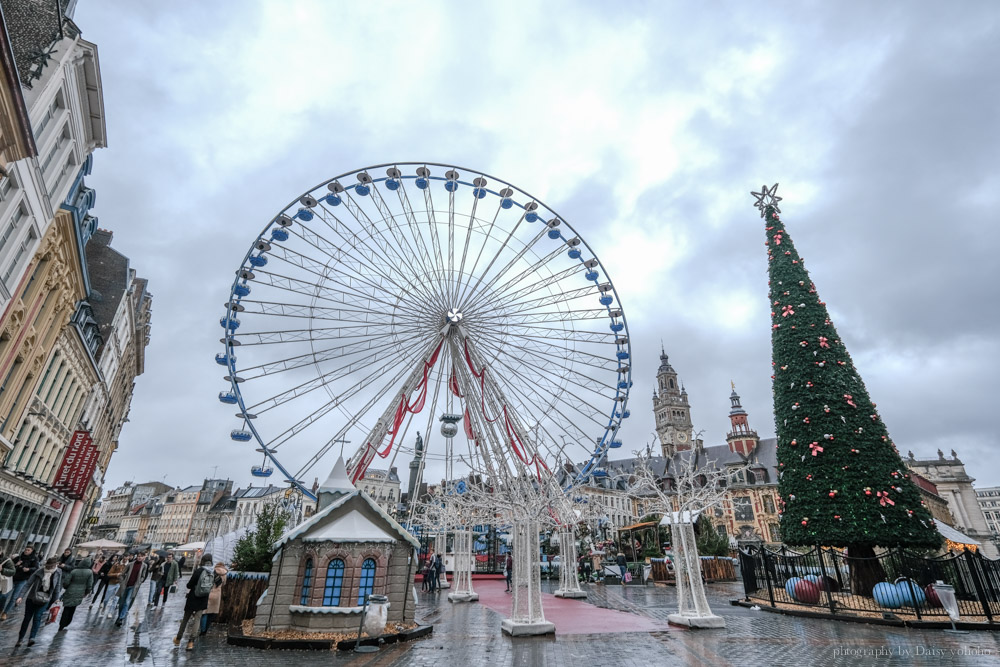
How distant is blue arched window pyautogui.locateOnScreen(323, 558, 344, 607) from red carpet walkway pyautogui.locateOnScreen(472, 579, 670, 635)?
588cm

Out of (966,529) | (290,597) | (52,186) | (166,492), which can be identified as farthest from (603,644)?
(166,492)

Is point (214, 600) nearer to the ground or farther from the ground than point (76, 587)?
nearer to the ground

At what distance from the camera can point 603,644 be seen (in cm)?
1216

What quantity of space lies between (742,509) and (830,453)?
55520mm

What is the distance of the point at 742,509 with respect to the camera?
67.6 metres

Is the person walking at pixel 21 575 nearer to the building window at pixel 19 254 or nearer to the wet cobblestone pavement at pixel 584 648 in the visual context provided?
the wet cobblestone pavement at pixel 584 648

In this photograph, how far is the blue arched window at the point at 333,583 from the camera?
12820mm

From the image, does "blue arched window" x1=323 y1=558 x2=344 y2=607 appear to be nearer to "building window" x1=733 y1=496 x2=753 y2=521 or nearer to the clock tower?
"building window" x1=733 y1=496 x2=753 y2=521

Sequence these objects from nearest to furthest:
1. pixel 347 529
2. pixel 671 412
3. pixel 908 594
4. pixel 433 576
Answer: pixel 347 529
pixel 908 594
pixel 433 576
pixel 671 412

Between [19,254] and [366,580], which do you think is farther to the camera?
[19,254]

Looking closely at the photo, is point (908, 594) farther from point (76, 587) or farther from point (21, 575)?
point (21, 575)

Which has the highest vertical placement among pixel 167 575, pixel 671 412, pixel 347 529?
pixel 671 412

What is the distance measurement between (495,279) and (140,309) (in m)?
40.0

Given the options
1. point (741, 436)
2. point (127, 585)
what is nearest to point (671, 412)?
point (741, 436)
